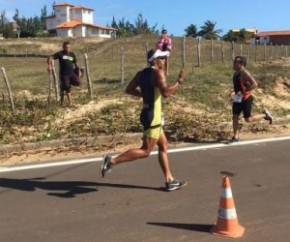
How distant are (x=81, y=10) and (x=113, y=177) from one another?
123 m

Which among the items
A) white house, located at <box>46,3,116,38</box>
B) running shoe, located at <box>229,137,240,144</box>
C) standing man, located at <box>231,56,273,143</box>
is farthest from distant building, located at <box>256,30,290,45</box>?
running shoe, located at <box>229,137,240,144</box>

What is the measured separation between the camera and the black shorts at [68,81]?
43.1ft

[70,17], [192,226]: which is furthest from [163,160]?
[70,17]

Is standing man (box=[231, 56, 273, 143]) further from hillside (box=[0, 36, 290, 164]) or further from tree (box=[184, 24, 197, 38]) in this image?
tree (box=[184, 24, 197, 38])

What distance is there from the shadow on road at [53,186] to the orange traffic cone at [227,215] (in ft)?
7.20

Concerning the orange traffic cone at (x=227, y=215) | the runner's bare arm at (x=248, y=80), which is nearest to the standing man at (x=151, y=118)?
the orange traffic cone at (x=227, y=215)

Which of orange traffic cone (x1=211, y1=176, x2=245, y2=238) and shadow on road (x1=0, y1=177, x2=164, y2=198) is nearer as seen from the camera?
orange traffic cone (x1=211, y1=176, x2=245, y2=238)

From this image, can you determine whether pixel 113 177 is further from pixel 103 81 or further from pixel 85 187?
pixel 103 81

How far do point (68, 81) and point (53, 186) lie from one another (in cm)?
618

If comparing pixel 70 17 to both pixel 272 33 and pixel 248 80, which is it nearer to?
pixel 272 33

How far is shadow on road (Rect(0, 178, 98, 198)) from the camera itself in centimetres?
714

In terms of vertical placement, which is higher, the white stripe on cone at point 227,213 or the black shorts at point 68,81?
the black shorts at point 68,81

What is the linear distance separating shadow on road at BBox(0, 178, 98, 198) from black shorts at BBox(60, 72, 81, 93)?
214 inches

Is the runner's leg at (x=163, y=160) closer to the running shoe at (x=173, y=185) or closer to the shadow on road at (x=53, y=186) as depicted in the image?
the running shoe at (x=173, y=185)
